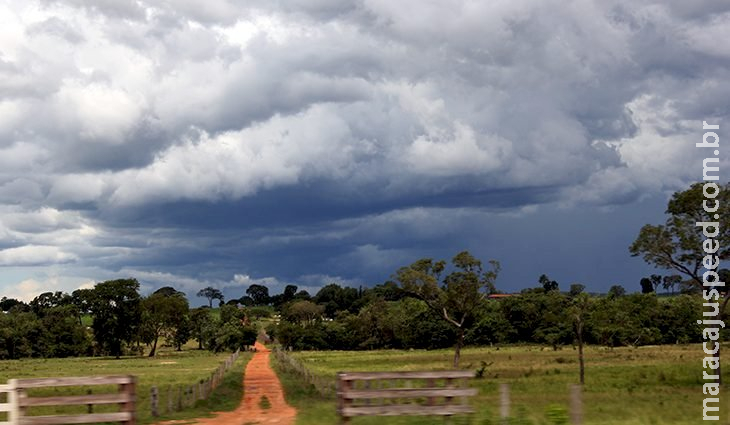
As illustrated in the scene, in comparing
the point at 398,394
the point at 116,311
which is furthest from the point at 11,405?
the point at 116,311

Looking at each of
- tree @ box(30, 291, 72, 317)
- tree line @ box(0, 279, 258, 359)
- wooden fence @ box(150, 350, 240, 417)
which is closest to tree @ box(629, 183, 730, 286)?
wooden fence @ box(150, 350, 240, 417)

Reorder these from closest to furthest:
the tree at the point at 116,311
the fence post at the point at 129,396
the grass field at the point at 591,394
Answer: the fence post at the point at 129,396 < the grass field at the point at 591,394 < the tree at the point at 116,311

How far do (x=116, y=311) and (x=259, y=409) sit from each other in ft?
352

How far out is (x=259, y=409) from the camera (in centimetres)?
3231

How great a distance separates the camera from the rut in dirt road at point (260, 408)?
24.6 meters

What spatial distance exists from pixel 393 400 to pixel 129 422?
14243mm

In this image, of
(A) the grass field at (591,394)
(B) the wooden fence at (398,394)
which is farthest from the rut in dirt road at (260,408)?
(B) the wooden fence at (398,394)

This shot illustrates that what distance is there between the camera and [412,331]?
136250mm

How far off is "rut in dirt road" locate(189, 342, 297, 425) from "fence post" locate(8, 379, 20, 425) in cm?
780

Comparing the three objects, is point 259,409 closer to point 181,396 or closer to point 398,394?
point 181,396

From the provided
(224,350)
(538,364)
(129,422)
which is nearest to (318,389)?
(129,422)

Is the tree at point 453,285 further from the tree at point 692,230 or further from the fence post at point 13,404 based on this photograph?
the fence post at point 13,404

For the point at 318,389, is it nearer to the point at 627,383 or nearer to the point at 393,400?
the point at 393,400

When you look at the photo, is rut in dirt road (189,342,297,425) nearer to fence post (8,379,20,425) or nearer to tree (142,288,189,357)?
fence post (8,379,20,425)
